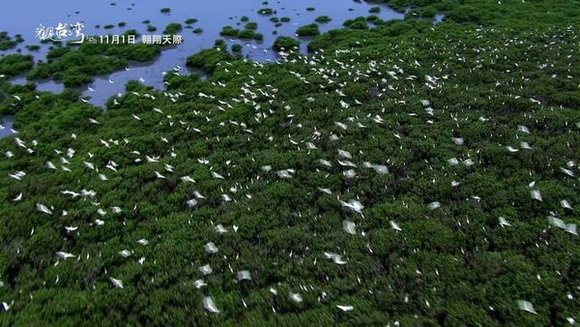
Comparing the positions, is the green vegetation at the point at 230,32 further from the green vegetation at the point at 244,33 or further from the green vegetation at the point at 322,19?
the green vegetation at the point at 322,19

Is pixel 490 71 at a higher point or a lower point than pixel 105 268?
higher

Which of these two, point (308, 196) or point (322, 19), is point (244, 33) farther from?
point (308, 196)

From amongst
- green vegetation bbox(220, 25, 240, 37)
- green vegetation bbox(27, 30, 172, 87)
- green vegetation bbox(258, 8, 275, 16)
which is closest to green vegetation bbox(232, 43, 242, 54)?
green vegetation bbox(220, 25, 240, 37)

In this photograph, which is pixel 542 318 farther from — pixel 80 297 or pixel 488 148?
pixel 80 297

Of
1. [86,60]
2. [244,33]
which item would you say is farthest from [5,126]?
[244,33]

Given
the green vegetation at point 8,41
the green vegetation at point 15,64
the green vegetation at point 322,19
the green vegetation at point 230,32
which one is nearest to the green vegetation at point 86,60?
the green vegetation at point 15,64

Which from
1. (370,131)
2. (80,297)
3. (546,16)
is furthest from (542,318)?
(546,16)
